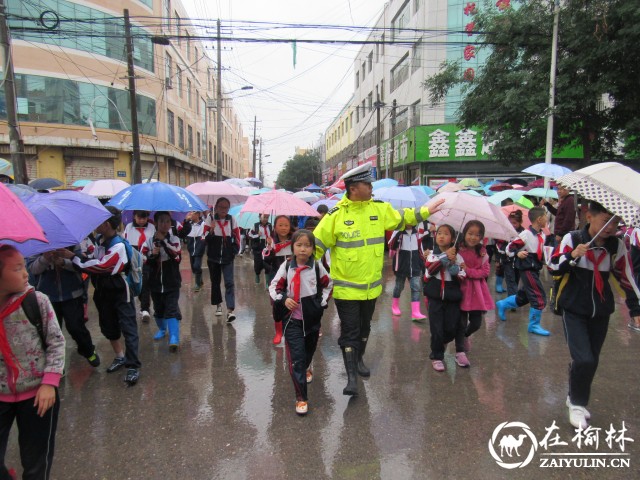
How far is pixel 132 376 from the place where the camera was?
3943mm

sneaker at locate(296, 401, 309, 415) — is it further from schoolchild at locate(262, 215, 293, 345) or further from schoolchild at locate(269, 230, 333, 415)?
schoolchild at locate(262, 215, 293, 345)

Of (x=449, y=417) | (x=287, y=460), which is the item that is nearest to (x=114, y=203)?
(x=287, y=460)

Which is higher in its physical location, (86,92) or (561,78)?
(86,92)

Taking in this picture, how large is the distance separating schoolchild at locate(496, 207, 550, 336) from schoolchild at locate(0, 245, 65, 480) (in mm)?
5065

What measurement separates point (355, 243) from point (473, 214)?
1.31 metres

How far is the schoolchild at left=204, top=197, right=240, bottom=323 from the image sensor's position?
591 centimetres

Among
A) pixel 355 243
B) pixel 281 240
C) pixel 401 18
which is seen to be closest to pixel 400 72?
pixel 401 18

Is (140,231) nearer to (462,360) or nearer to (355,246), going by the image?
(355,246)

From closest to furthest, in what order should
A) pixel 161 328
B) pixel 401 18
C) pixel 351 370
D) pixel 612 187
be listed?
pixel 612 187 < pixel 351 370 < pixel 161 328 < pixel 401 18

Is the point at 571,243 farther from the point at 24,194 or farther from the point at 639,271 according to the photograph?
the point at 24,194

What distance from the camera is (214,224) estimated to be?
236 inches

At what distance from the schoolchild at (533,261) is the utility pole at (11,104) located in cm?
946

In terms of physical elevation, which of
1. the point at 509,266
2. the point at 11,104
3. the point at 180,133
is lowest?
the point at 509,266

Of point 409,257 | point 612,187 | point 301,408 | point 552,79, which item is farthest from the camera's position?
point 552,79
